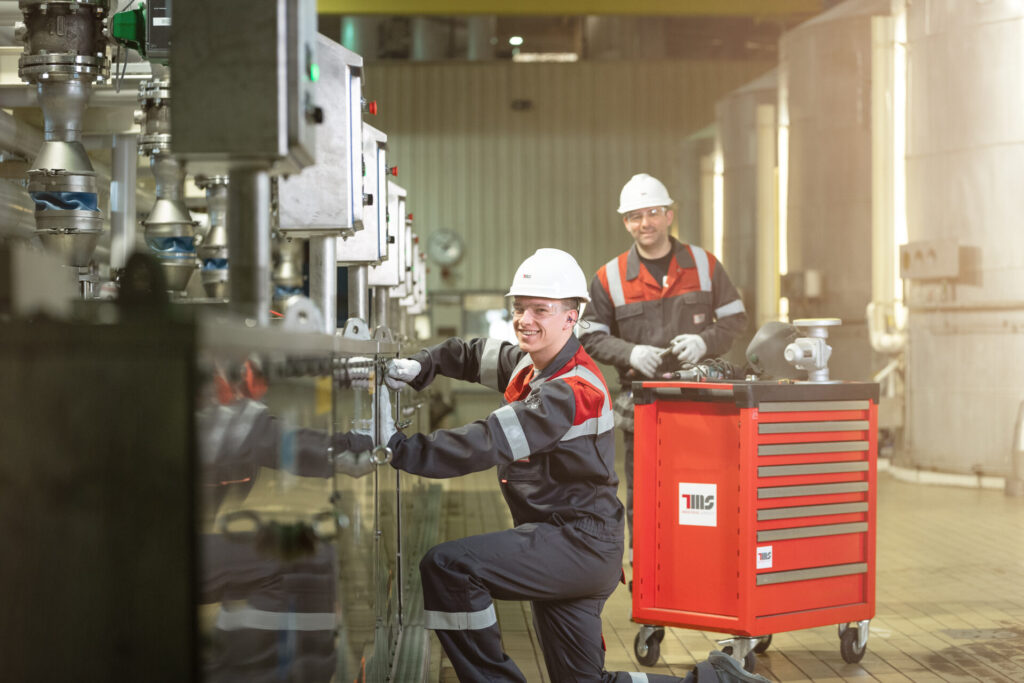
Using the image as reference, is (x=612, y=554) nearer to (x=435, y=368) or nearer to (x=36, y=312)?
(x=435, y=368)

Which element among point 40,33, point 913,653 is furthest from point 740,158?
point 40,33

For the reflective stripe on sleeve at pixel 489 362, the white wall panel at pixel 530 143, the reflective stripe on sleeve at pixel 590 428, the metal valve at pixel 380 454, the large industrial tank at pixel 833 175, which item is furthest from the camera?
the white wall panel at pixel 530 143

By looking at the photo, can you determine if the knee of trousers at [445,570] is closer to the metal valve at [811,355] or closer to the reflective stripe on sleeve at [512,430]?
the reflective stripe on sleeve at [512,430]

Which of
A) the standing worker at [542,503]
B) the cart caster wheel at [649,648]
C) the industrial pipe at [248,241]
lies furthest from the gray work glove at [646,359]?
the industrial pipe at [248,241]

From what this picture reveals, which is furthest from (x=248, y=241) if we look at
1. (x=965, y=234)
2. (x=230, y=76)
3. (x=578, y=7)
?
(x=578, y=7)

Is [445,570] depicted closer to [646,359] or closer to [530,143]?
[646,359]

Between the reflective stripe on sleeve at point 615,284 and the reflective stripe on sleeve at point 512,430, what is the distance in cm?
224

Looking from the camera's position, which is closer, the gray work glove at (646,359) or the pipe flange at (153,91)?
the pipe flange at (153,91)

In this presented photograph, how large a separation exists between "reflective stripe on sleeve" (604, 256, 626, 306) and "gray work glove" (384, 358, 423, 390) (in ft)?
6.47

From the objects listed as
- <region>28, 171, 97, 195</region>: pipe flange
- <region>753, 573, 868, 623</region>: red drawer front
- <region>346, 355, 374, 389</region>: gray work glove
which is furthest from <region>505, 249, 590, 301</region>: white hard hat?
<region>28, 171, 97, 195</region>: pipe flange

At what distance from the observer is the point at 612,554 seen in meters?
2.60

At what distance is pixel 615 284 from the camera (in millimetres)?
4598

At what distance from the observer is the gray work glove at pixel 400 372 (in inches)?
102

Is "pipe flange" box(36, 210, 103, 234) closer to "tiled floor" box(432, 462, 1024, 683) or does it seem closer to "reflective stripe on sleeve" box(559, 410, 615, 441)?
"reflective stripe on sleeve" box(559, 410, 615, 441)
